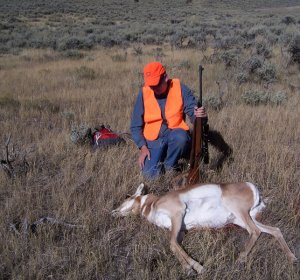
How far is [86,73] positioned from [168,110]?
276 inches

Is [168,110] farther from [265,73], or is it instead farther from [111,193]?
[265,73]

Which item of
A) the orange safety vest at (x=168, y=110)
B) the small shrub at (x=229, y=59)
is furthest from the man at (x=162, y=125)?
the small shrub at (x=229, y=59)

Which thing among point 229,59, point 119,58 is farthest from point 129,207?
point 119,58

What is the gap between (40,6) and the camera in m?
48.8

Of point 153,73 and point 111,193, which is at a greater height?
point 153,73

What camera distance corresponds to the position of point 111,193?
4520 millimetres

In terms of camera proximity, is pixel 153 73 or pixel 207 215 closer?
pixel 207 215

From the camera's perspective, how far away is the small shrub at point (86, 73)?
11512 millimetres

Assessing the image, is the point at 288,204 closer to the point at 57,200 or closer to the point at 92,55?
the point at 57,200

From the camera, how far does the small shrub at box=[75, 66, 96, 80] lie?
37.8ft

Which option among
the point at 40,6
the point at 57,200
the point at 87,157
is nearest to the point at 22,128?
the point at 87,157

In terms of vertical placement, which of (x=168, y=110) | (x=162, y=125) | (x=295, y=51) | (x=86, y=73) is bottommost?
(x=86, y=73)

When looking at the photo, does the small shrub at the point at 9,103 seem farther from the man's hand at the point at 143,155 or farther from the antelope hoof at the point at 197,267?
the antelope hoof at the point at 197,267

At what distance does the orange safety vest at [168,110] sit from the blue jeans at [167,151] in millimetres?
101
